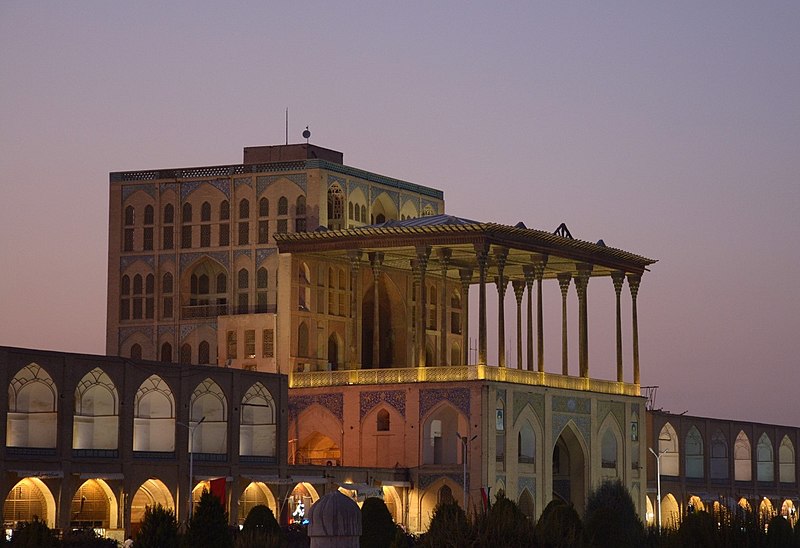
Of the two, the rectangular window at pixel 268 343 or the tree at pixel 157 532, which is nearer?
the tree at pixel 157 532

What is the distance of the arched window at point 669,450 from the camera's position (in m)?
92.0

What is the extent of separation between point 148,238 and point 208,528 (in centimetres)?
4641

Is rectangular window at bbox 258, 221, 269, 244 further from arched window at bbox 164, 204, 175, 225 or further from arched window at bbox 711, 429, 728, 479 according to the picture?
arched window at bbox 711, 429, 728, 479

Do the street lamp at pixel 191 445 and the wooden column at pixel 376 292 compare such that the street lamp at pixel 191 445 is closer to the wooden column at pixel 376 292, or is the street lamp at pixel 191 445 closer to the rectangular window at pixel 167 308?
the wooden column at pixel 376 292

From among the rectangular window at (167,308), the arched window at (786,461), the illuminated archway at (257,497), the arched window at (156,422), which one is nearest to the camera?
the arched window at (156,422)

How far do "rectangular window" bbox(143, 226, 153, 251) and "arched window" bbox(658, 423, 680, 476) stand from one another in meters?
28.9

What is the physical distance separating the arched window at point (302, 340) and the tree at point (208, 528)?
3949cm

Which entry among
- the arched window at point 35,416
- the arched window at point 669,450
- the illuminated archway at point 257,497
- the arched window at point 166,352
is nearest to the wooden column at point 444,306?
the arched window at point 166,352

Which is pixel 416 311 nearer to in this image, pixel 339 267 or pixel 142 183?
pixel 339 267

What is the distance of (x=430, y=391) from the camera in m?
72.6

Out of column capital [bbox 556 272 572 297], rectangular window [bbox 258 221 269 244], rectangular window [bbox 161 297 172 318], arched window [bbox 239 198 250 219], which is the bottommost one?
rectangular window [bbox 161 297 172 318]

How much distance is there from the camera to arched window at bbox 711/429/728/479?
96.5 m

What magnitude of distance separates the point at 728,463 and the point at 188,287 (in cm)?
3368

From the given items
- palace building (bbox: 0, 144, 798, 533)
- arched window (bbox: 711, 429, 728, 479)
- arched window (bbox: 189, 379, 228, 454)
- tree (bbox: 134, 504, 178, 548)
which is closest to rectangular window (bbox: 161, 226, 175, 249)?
palace building (bbox: 0, 144, 798, 533)
